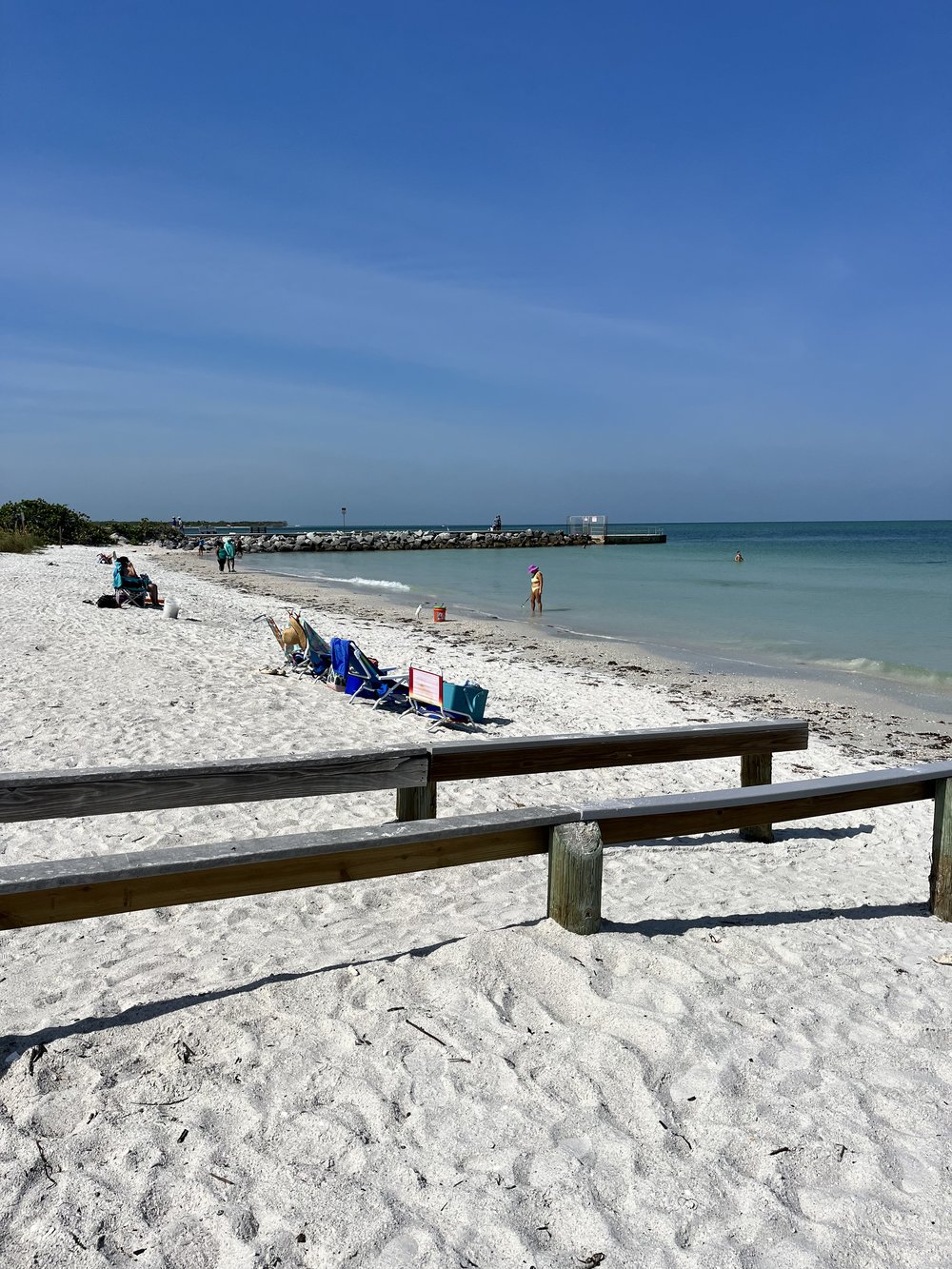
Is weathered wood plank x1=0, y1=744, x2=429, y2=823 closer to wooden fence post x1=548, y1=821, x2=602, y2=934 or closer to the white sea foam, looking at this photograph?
wooden fence post x1=548, y1=821, x2=602, y2=934

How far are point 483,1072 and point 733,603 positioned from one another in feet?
80.3

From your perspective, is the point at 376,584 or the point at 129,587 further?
the point at 376,584

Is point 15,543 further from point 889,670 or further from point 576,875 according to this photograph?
point 576,875

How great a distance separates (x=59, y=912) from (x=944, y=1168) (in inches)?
98.5

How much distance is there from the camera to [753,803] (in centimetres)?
355

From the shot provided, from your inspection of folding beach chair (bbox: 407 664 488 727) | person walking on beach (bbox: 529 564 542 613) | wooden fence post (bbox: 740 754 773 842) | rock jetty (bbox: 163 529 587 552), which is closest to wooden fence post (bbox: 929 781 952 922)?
wooden fence post (bbox: 740 754 773 842)

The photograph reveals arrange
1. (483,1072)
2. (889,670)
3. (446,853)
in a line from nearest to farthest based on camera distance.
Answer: (483,1072) → (446,853) → (889,670)

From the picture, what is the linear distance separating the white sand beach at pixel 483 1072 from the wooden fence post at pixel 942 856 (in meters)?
0.21

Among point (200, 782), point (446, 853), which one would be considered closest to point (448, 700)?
point (200, 782)

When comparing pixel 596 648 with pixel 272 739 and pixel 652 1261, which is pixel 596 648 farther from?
pixel 652 1261

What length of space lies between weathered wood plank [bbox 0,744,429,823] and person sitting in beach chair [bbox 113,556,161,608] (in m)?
→ 13.7

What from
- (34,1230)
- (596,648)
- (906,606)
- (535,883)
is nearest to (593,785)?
(535,883)

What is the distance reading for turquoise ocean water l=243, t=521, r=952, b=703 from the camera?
15383 millimetres

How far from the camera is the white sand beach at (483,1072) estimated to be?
1.90m
